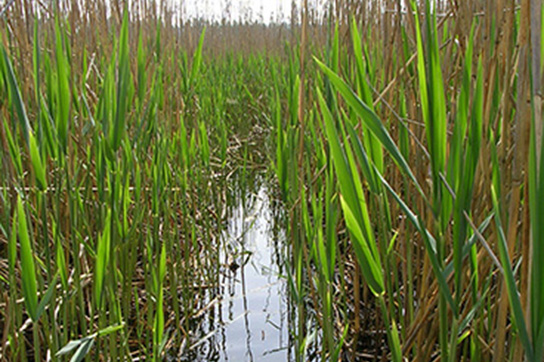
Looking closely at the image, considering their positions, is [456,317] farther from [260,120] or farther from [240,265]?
[260,120]

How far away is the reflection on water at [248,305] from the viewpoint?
59.6 inches

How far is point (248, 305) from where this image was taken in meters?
1.77

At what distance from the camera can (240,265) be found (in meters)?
2.04

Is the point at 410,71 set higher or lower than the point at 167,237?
higher

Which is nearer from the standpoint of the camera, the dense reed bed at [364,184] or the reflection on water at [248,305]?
the dense reed bed at [364,184]

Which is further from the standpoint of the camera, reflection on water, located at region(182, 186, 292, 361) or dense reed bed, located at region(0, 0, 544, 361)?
reflection on water, located at region(182, 186, 292, 361)

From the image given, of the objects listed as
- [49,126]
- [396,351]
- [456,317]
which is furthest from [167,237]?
[456,317]

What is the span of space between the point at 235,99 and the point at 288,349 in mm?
2816

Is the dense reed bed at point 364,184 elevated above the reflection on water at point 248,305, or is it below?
above

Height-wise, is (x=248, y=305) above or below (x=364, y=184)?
below

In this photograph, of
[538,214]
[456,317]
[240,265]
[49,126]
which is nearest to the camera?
[538,214]

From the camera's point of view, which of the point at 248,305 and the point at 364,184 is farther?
the point at 248,305

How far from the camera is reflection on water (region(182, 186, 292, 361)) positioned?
1.51 meters

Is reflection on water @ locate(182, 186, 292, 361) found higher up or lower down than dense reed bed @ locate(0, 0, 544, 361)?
lower down
